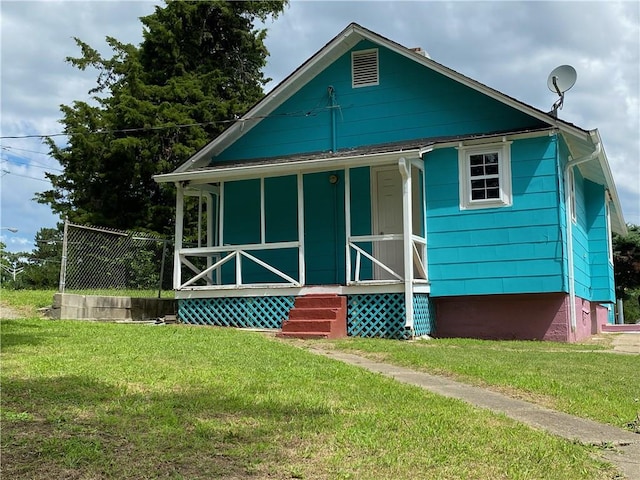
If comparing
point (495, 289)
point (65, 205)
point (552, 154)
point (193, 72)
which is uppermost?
point (193, 72)

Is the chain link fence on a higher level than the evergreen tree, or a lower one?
lower

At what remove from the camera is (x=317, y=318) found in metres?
12.6

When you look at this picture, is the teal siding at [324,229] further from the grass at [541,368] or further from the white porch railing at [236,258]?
the grass at [541,368]

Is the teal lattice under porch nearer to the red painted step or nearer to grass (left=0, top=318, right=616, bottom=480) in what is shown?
the red painted step

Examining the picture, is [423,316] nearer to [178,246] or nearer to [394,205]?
[394,205]

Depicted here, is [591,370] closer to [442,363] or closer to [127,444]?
[442,363]

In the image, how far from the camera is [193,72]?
104 ft

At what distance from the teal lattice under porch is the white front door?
1657mm

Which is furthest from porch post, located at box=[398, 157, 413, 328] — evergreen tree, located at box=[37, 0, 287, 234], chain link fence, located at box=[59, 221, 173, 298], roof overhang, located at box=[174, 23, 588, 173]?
evergreen tree, located at box=[37, 0, 287, 234]

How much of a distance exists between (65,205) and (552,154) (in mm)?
24918

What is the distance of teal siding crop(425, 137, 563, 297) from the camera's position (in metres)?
12.9

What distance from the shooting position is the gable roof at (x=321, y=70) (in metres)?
13.2

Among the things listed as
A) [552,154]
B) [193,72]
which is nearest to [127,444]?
[552,154]

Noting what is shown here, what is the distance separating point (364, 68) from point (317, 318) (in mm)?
6099
